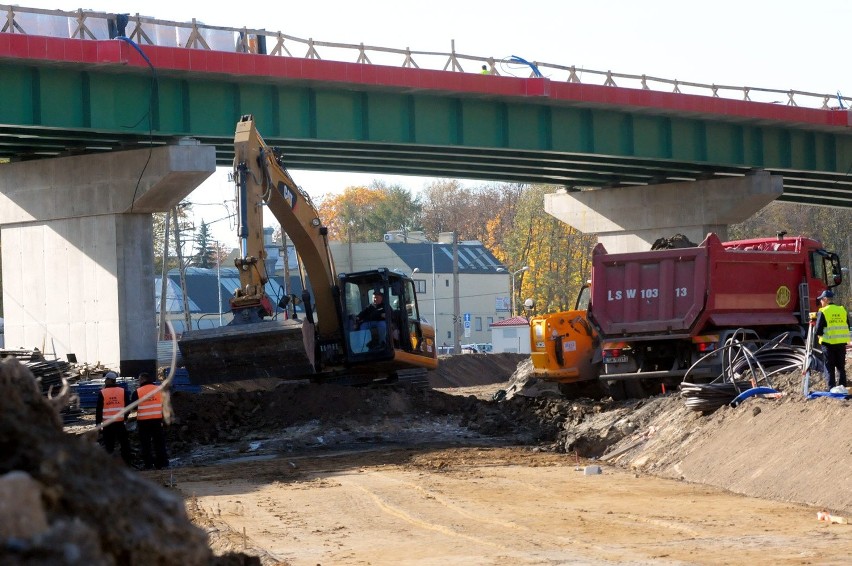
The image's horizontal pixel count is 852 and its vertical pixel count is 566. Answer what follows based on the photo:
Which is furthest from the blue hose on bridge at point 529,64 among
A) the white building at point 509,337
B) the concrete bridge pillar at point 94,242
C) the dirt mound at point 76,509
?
the white building at point 509,337

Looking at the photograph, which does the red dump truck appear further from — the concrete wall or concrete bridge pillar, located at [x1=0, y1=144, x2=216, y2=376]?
the concrete wall

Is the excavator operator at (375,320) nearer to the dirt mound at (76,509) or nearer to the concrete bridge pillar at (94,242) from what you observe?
the concrete bridge pillar at (94,242)

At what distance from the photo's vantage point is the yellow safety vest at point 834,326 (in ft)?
59.1

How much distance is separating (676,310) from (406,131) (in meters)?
12.6

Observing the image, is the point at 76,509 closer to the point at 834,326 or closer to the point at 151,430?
the point at 151,430

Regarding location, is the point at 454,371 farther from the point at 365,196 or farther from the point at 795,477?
the point at 365,196

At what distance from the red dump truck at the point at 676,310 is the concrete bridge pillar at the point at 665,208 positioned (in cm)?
1769

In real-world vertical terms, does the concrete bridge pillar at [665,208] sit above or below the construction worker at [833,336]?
above

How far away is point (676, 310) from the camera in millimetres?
22766

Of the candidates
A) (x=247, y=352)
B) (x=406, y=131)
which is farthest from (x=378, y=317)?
(x=406, y=131)

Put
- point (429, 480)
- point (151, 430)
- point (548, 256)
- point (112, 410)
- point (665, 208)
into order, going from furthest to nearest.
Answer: point (548, 256)
point (665, 208)
point (151, 430)
point (112, 410)
point (429, 480)

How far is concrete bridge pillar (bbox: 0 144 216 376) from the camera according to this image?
30.6 meters

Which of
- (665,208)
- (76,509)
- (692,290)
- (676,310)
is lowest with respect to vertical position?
(76,509)

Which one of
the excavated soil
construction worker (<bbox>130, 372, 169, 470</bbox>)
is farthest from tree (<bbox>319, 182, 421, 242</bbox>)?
construction worker (<bbox>130, 372, 169, 470</bbox>)
